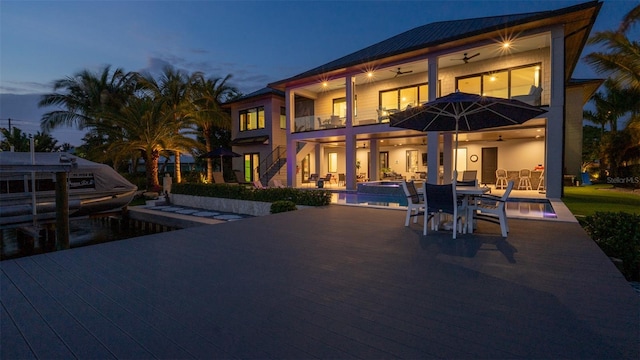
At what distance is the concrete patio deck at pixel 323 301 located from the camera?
2275 mm

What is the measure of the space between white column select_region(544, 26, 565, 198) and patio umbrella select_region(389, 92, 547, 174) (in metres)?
6.02

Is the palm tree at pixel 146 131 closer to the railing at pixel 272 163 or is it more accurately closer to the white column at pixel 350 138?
the railing at pixel 272 163

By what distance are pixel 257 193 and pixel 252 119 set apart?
13073 millimetres

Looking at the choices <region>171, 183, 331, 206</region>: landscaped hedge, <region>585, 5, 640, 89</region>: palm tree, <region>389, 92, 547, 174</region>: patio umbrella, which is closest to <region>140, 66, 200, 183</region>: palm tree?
<region>171, 183, 331, 206</region>: landscaped hedge

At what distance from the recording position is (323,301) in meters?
3.02

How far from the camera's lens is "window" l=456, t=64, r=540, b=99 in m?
14.1

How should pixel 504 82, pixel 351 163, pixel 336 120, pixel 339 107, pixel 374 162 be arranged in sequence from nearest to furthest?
pixel 504 82
pixel 351 163
pixel 336 120
pixel 374 162
pixel 339 107

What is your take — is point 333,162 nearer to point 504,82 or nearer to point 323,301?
point 504,82

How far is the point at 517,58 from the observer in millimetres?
14484

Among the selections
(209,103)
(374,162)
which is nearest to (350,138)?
(374,162)

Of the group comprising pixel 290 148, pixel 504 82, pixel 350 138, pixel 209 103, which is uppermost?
pixel 209 103

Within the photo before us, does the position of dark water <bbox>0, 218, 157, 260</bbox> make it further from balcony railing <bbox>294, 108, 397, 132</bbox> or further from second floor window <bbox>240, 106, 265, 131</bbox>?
second floor window <bbox>240, 106, 265, 131</bbox>

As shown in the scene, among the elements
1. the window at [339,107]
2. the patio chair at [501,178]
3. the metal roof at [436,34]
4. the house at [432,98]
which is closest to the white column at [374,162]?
the house at [432,98]

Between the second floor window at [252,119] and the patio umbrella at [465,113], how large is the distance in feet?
55.8
